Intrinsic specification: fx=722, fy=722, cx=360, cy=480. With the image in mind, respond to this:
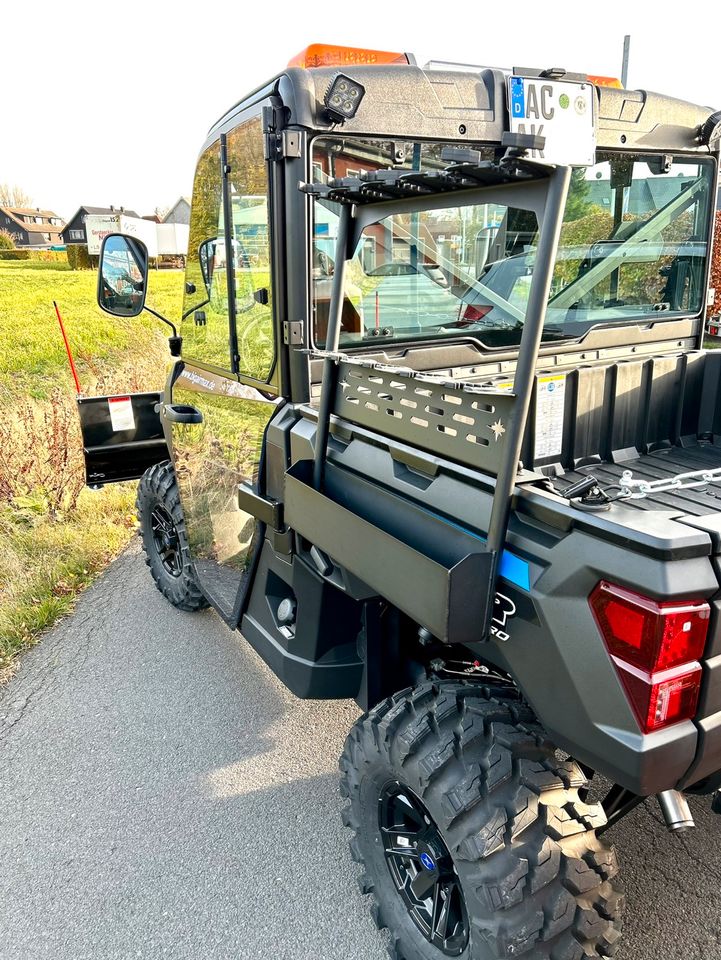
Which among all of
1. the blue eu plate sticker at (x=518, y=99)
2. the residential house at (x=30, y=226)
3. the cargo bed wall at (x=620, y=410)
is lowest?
the cargo bed wall at (x=620, y=410)

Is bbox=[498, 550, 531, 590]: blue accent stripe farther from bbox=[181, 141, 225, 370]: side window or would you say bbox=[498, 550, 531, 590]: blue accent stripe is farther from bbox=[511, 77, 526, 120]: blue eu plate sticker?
bbox=[181, 141, 225, 370]: side window

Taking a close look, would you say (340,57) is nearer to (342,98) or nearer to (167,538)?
(342,98)

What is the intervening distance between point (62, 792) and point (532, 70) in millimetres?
3273

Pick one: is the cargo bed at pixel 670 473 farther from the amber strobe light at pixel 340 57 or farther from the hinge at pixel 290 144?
the amber strobe light at pixel 340 57

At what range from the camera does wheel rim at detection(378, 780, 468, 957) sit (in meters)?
1.99

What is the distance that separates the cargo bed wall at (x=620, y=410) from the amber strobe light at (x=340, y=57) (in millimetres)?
1284

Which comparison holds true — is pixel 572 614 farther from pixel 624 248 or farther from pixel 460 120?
pixel 624 248

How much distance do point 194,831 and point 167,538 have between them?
1.84 m

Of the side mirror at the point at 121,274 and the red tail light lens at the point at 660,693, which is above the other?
the side mirror at the point at 121,274

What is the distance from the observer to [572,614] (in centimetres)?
158

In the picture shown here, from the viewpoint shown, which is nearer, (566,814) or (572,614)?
(572,614)

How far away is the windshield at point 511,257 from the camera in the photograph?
8.42 ft

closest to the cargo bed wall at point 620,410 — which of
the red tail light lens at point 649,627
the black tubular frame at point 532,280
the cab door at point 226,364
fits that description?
the black tubular frame at point 532,280

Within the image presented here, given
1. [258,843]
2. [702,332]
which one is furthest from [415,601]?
[702,332]
